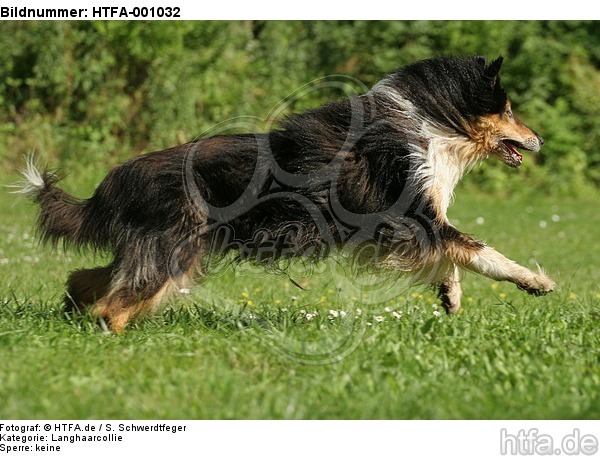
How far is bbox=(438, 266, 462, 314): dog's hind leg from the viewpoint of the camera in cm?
542

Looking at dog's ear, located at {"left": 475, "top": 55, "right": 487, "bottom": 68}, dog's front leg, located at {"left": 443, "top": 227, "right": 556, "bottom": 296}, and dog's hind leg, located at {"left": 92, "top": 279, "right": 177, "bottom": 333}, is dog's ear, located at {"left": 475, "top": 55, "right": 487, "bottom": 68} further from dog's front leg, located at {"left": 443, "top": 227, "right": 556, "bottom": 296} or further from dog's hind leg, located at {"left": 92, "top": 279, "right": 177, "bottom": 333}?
dog's hind leg, located at {"left": 92, "top": 279, "right": 177, "bottom": 333}

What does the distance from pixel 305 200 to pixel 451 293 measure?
1348 millimetres

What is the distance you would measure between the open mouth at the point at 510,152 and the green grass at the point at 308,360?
99 centimetres

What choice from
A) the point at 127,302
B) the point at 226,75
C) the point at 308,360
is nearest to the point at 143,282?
the point at 127,302

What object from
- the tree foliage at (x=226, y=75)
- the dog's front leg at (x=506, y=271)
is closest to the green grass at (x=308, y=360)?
the dog's front leg at (x=506, y=271)

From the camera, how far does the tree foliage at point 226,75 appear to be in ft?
46.0

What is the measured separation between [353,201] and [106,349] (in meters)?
1.65

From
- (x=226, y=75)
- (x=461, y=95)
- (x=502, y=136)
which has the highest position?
(x=461, y=95)

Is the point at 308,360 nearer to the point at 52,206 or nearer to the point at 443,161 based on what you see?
the point at 443,161

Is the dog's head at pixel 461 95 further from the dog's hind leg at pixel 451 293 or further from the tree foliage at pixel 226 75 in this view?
the tree foliage at pixel 226 75

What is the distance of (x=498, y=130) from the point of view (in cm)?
526

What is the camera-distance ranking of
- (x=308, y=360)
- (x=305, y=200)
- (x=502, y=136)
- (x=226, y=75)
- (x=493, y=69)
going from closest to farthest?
(x=308, y=360)
(x=305, y=200)
(x=493, y=69)
(x=502, y=136)
(x=226, y=75)
